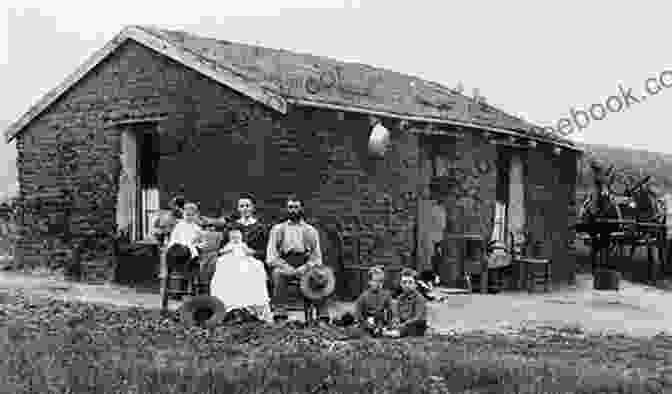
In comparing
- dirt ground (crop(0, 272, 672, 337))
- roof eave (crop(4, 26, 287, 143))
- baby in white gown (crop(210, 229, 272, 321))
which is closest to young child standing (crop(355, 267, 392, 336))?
baby in white gown (crop(210, 229, 272, 321))

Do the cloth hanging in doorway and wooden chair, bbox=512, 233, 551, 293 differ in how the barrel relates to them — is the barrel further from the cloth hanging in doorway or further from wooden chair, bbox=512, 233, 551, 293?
wooden chair, bbox=512, 233, 551, 293

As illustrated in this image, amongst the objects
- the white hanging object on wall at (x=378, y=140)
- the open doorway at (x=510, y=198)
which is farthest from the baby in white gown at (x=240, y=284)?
the open doorway at (x=510, y=198)

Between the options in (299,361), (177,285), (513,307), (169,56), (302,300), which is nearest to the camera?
(299,361)

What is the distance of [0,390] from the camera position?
22.2 feet

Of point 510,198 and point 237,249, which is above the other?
point 510,198

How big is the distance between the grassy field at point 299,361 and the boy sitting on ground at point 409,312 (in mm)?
222

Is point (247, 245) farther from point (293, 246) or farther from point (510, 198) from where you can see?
point (510, 198)

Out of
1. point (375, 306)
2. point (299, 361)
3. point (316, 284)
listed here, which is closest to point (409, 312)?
point (375, 306)

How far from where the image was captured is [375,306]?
34.2ft

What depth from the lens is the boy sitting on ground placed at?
10.1 m

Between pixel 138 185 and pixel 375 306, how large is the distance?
291 inches

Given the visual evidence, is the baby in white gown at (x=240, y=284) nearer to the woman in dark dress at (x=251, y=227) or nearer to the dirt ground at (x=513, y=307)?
the woman in dark dress at (x=251, y=227)

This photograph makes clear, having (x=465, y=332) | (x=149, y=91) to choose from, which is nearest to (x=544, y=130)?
(x=149, y=91)

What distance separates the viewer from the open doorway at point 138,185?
54.3 feet
